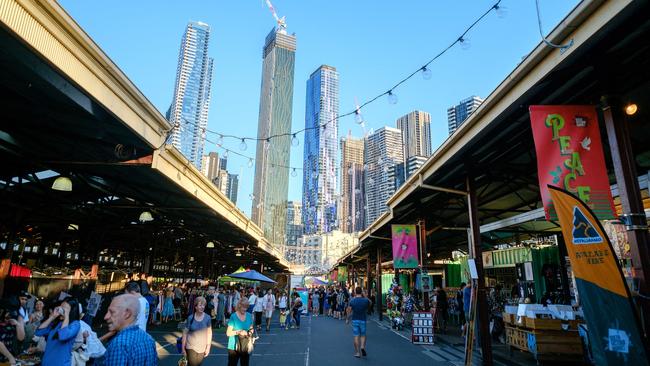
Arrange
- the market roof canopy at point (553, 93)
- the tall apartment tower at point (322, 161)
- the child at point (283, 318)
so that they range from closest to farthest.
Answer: the market roof canopy at point (553, 93)
the child at point (283, 318)
the tall apartment tower at point (322, 161)

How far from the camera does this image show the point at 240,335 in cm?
695

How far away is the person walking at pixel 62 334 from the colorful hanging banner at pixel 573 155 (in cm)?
708

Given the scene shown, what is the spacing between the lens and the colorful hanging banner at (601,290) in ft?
15.1

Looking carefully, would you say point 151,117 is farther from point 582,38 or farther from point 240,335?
point 582,38

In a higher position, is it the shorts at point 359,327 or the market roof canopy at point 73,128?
the market roof canopy at point 73,128

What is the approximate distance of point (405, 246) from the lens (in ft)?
56.5

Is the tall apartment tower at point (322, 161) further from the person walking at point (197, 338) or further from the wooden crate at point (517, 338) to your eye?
the person walking at point (197, 338)

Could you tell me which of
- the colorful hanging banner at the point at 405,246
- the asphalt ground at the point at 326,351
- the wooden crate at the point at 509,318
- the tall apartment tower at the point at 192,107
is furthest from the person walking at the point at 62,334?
the colorful hanging banner at the point at 405,246

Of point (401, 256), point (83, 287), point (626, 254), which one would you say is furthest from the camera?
point (401, 256)

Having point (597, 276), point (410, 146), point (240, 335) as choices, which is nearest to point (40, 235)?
point (240, 335)

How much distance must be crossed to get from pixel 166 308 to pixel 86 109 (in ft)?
52.7

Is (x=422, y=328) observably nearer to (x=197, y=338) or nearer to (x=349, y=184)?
(x=197, y=338)

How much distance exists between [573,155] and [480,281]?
5374 millimetres

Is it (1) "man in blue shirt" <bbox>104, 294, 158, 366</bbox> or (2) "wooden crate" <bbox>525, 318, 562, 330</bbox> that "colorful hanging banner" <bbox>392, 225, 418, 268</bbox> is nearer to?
(2) "wooden crate" <bbox>525, 318, 562, 330</bbox>
